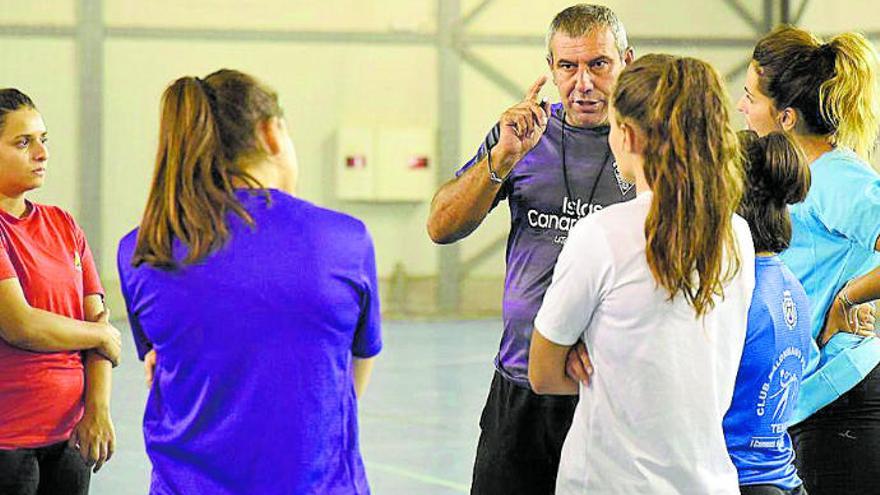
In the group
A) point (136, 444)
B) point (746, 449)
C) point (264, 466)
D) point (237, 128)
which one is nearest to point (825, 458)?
point (746, 449)

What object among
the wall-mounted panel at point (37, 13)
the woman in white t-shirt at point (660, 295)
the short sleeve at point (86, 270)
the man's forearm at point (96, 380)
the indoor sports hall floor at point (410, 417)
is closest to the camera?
the woman in white t-shirt at point (660, 295)

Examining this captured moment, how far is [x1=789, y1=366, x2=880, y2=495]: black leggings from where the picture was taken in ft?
10.5

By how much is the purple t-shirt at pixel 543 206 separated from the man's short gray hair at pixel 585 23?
0.23m

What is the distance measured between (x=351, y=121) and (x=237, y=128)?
12.9 m

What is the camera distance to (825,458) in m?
3.26

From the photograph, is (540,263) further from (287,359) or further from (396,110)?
(396,110)

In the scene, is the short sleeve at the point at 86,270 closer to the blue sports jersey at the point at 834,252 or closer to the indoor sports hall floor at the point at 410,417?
the blue sports jersey at the point at 834,252

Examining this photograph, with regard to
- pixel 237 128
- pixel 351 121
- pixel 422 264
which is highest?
pixel 237 128

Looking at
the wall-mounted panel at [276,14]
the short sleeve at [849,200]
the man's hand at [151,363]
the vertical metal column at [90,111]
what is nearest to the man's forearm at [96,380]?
the man's hand at [151,363]

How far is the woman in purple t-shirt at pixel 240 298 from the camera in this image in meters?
2.32

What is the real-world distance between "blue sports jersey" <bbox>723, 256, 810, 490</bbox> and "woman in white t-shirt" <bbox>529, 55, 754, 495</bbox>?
0.73 ft

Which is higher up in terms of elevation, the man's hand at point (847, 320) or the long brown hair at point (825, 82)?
the long brown hair at point (825, 82)

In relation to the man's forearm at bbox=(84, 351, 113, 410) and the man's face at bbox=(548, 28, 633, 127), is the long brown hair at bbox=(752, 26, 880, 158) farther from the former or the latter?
the man's forearm at bbox=(84, 351, 113, 410)

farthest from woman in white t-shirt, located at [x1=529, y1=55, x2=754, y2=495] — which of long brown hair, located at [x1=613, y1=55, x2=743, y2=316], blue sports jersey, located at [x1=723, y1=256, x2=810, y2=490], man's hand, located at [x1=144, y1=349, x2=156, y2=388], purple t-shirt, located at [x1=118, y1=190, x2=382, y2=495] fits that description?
man's hand, located at [x1=144, y1=349, x2=156, y2=388]
